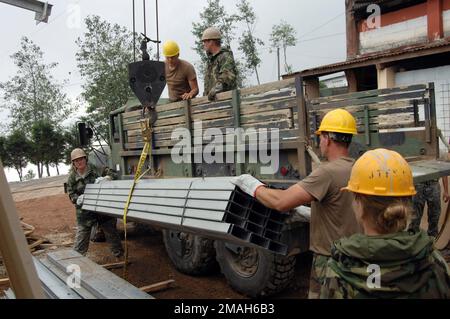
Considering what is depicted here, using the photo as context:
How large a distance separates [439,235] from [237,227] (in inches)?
142

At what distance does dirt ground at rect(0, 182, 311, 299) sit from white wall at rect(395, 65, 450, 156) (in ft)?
20.6

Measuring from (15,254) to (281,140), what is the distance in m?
3.17

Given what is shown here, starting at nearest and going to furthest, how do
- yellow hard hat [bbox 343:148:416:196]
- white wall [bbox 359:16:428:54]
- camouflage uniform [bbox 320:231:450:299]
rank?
camouflage uniform [bbox 320:231:450:299]
yellow hard hat [bbox 343:148:416:196]
white wall [bbox 359:16:428:54]

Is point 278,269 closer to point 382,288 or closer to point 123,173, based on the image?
point 382,288

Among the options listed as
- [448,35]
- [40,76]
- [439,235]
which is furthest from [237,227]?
[40,76]

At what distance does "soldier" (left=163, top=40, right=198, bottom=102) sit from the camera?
19.6ft

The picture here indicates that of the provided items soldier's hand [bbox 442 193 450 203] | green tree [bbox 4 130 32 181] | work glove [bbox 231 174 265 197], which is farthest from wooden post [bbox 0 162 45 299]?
green tree [bbox 4 130 32 181]

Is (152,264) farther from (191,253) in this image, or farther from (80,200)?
(80,200)

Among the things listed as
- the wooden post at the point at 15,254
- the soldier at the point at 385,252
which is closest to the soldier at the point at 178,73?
the soldier at the point at 385,252

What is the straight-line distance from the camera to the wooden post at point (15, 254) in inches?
47.2

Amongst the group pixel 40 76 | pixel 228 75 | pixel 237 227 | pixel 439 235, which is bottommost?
pixel 439 235

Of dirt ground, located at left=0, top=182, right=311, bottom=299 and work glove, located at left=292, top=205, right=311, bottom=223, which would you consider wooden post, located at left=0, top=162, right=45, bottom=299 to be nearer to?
work glove, located at left=292, top=205, right=311, bottom=223

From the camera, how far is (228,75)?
17.3ft

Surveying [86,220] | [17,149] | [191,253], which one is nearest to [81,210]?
[86,220]
